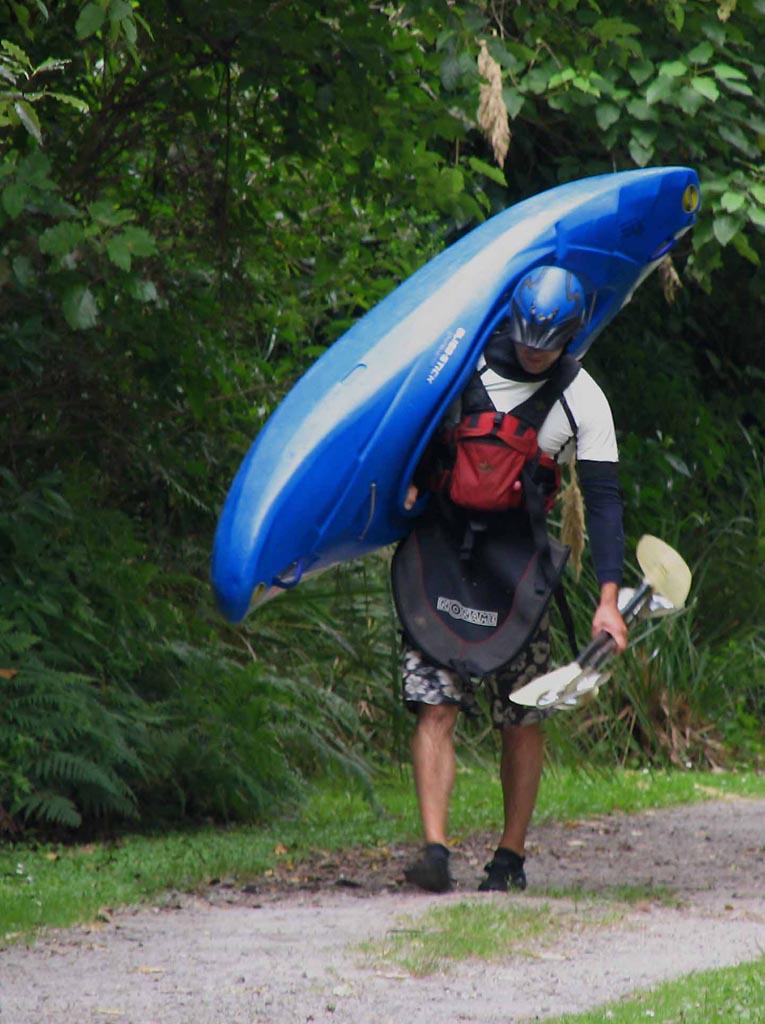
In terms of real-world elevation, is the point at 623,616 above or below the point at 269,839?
above

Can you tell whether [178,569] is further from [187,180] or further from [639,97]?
[639,97]

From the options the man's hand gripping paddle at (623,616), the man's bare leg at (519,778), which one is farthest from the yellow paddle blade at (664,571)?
the man's bare leg at (519,778)

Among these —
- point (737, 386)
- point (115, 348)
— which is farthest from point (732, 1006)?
point (737, 386)

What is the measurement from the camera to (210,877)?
5770mm

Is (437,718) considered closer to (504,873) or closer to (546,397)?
(504,873)

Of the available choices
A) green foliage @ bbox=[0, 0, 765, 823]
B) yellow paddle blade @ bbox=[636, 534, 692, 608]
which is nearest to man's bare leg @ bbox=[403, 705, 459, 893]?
yellow paddle blade @ bbox=[636, 534, 692, 608]

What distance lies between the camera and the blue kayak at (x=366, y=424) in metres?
5.49

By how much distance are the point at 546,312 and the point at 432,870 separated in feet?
5.85

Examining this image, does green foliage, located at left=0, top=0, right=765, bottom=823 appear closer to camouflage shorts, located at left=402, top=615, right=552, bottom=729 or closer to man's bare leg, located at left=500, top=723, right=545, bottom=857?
camouflage shorts, located at left=402, top=615, right=552, bottom=729

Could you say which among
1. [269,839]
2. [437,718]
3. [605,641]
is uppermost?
[605,641]

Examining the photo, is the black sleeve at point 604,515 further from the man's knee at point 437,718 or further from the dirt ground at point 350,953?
the dirt ground at point 350,953

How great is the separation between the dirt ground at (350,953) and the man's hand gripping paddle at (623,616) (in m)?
0.62

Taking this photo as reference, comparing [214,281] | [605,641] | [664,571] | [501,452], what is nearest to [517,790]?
[605,641]

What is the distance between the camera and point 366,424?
5602 millimetres
